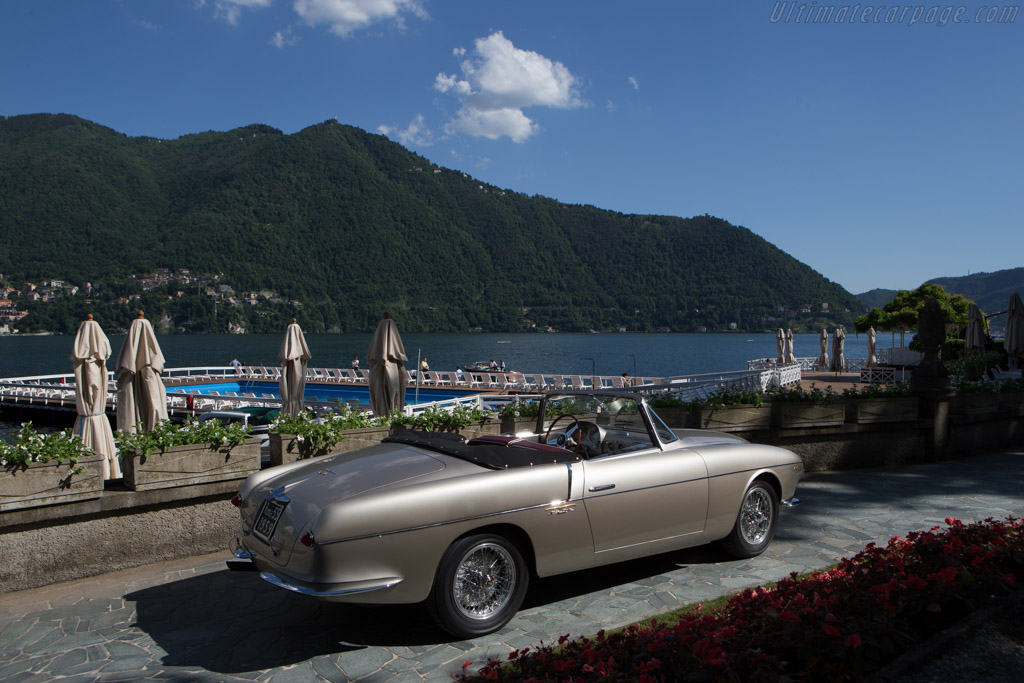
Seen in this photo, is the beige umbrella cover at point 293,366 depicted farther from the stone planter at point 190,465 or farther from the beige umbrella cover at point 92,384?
the stone planter at point 190,465

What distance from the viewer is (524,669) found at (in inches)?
111

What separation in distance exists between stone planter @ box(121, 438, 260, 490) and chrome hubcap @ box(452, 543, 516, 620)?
9.04 feet

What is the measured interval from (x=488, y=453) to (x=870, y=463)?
23.4 ft

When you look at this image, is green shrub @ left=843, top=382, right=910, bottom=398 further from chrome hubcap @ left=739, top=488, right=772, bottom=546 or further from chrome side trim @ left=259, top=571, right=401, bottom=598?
chrome side trim @ left=259, top=571, right=401, bottom=598

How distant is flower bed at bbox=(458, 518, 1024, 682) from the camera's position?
2.73 m

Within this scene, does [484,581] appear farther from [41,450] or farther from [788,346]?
[788,346]

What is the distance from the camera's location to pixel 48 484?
499 cm

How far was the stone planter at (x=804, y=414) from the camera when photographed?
27.8 feet

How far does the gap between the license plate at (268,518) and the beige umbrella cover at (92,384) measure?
7.24 metres

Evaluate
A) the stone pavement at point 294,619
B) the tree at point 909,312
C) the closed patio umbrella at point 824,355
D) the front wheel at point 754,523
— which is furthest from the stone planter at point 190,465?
the closed patio umbrella at point 824,355

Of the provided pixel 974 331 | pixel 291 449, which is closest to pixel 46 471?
pixel 291 449

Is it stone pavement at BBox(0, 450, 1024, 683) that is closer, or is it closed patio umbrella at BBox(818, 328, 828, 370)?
stone pavement at BBox(0, 450, 1024, 683)

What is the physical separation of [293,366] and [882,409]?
35.0 ft

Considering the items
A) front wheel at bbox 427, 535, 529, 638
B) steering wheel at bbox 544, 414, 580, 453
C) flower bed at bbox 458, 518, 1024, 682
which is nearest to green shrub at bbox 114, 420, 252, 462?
steering wheel at bbox 544, 414, 580, 453
